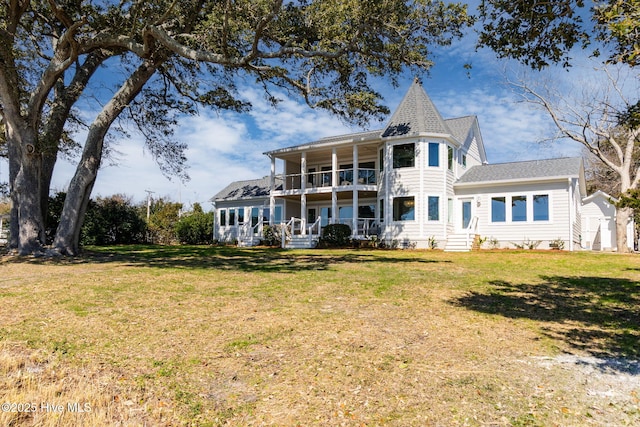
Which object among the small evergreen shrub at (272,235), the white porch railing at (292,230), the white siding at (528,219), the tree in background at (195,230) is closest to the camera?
the white siding at (528,219)

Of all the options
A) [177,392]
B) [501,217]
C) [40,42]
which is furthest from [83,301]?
[501,217]

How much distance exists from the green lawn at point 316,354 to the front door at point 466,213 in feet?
48.0

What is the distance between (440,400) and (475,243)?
19.1m

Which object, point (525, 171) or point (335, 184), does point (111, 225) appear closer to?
point (335, 184)

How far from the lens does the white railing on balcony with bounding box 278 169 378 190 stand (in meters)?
24.3

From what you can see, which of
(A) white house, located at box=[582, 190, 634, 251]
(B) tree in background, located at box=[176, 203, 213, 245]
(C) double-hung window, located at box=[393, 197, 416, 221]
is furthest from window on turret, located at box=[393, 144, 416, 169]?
(B) tree in background, located at box=[176, 203, 213, 245]

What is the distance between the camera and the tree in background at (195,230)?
31.6m

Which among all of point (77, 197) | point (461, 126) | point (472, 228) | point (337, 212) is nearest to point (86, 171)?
point (77, 197)

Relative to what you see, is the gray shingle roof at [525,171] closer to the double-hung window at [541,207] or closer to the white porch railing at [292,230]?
the double-hung window at [541,207]

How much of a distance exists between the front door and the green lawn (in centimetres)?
1463

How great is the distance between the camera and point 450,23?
39.3 ft

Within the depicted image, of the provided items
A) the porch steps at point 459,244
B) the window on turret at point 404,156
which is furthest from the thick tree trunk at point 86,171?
the porch steps at point 459,244

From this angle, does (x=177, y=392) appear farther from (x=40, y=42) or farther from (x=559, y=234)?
(x=559, y=234)

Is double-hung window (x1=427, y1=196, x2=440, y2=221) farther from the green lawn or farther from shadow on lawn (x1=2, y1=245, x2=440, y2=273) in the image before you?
the green lawn
